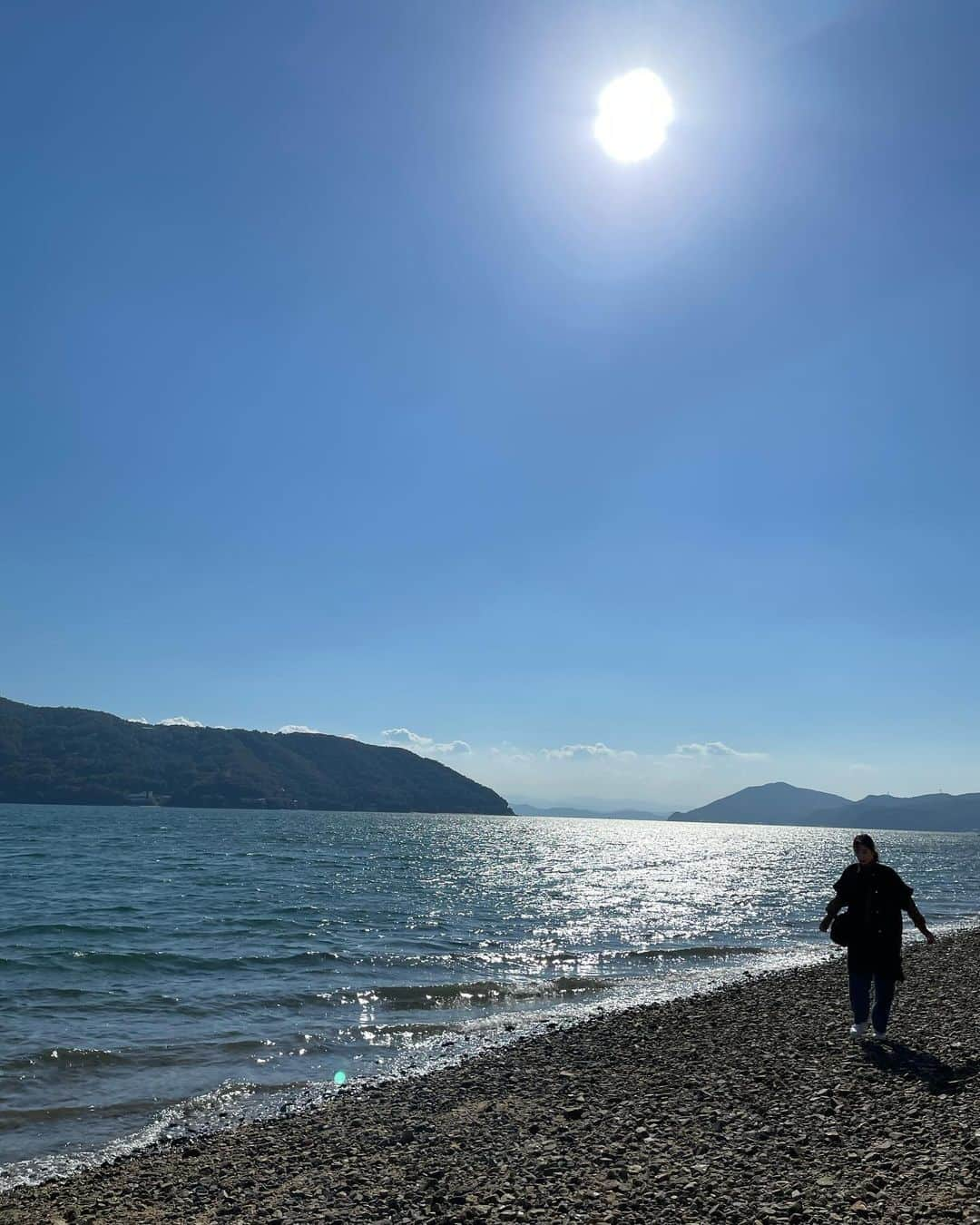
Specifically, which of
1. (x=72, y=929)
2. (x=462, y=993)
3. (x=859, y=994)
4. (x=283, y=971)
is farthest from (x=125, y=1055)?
(x=72, y=929)

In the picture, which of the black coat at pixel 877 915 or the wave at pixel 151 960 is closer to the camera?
the black coat at pixel 877 915

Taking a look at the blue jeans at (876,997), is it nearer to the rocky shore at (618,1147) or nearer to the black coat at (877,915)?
the black coat at (877,915)

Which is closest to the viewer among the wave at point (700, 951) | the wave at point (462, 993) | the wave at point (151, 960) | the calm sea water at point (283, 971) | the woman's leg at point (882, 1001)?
the woman's leg at point (882, 1001)

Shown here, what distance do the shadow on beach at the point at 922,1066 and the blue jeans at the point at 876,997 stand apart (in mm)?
362

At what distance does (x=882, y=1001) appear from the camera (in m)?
12.0

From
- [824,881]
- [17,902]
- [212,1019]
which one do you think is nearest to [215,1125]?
[212,1019]

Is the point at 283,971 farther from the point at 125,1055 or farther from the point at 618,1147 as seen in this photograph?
the point at 618,1147

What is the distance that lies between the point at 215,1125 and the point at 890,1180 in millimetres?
8775

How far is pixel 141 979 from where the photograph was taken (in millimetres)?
20594

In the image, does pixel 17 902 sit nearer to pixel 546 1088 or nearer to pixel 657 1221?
pixel 546 1088

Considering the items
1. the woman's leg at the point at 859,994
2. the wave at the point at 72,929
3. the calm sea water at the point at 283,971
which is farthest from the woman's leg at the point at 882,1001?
the wave at the point at 72,929

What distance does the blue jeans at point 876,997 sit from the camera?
11852 millimetres

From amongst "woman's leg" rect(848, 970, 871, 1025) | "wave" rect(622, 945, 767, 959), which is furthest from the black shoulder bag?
"wave" rect(622, 945, 767, 959)

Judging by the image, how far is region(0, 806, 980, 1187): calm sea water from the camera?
1255cm
